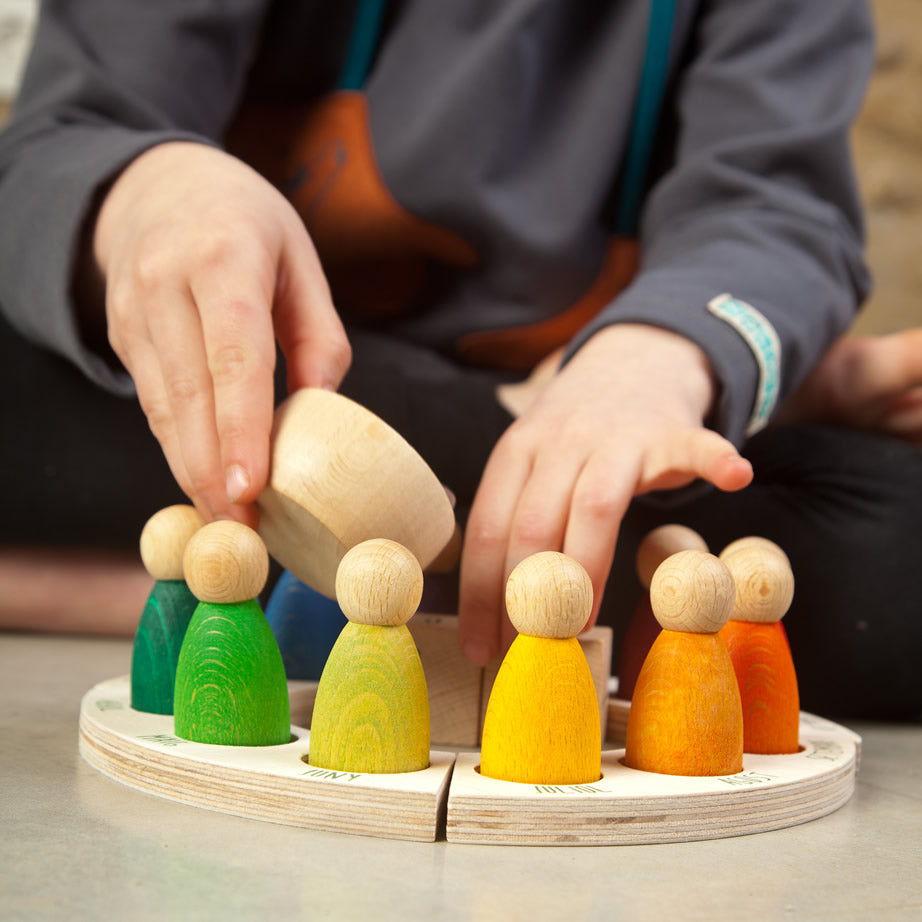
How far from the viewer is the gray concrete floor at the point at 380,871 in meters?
0.45

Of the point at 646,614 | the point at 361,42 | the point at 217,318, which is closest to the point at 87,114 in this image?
the point at 361,42

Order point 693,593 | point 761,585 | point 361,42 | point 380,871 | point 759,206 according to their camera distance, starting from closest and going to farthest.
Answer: point 380,871 → point 693,593 → point 761,585 → point 759,206 → point 361,42

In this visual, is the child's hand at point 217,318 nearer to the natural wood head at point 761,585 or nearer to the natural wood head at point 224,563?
the natural wood head at point 224,563

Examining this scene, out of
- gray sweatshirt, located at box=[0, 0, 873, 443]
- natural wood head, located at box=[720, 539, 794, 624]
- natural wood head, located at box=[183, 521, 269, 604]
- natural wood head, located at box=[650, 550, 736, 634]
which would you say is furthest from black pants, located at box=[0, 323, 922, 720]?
natural wood head, located at box=[183, 521, 269, 604]

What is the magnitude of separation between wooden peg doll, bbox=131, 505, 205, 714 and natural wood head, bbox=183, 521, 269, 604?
0.10m

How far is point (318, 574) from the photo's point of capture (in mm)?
728

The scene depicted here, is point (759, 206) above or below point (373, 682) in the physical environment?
above

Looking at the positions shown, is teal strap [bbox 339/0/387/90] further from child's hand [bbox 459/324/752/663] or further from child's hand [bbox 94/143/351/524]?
child's hand [bbox 459/324/752/663]

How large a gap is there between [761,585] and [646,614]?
109mm

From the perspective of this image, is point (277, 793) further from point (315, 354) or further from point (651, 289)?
point (651, 289)

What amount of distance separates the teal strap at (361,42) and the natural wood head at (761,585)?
2.89 feet

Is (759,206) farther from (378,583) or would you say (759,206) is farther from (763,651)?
(378,583)

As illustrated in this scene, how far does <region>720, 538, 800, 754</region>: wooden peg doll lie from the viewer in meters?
0.70

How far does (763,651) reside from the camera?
724 mm
